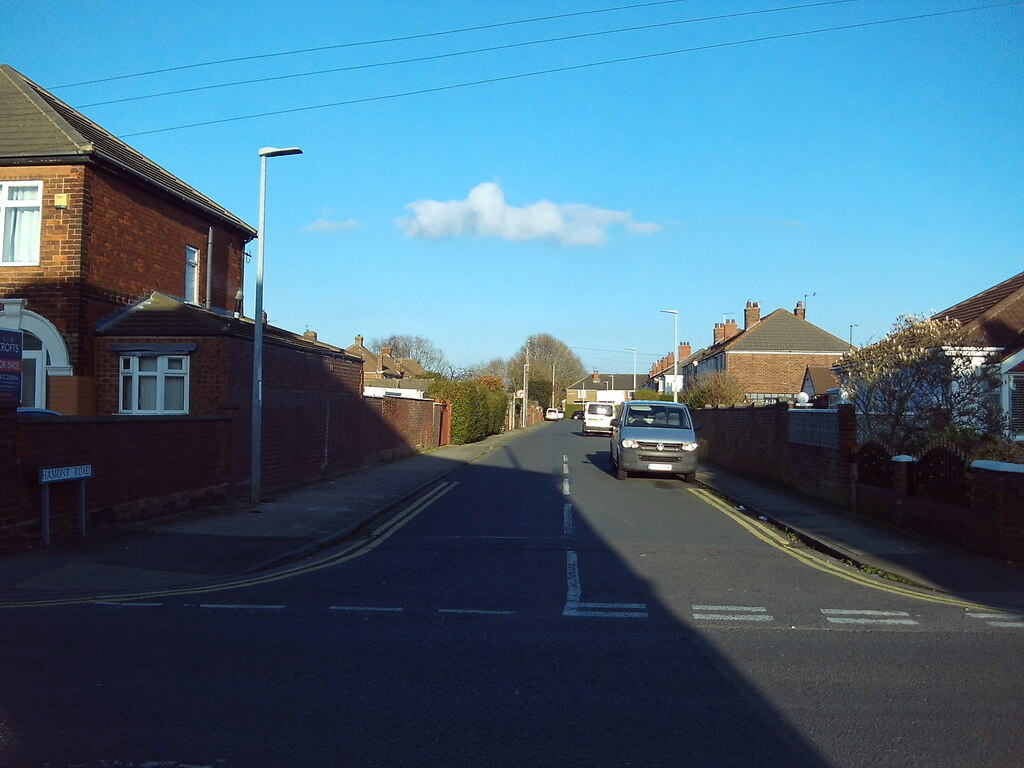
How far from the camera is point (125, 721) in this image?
4.75 meters

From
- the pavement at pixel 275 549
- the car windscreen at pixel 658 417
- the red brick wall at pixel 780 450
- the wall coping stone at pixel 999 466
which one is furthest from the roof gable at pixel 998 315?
the wall coping stone at pixel 999 466

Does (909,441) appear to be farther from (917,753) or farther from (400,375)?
(400,375)

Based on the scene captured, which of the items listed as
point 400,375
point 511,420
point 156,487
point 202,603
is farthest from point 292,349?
point 400,375

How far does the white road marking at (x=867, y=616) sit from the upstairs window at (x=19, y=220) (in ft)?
51.7

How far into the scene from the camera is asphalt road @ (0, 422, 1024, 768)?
446 cm

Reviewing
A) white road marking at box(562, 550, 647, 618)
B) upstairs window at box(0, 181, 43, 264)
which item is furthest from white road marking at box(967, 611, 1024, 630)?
upstairs window at box(0, 181, 43, 264)

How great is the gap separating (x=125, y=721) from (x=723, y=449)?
23.7 meters

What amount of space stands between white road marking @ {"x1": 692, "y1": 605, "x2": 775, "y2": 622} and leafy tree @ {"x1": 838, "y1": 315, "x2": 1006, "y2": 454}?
797 centimetres

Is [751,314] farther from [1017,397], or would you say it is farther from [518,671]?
[518,671]

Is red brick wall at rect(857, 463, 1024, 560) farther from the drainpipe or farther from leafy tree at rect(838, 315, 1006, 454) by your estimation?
the drainpipe

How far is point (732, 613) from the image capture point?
25.2ft

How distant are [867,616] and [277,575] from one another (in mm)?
5958

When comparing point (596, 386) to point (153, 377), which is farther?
point (596, 386)

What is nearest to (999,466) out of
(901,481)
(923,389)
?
(901,481)
